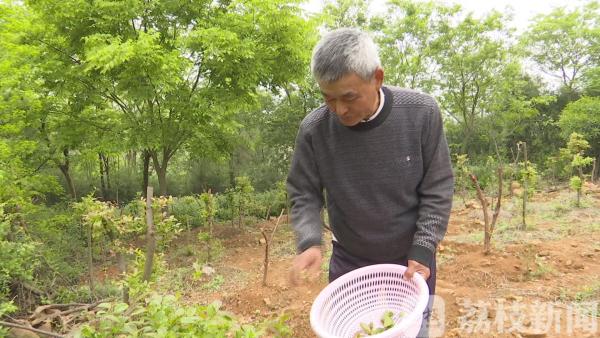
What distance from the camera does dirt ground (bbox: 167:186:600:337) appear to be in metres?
3.25

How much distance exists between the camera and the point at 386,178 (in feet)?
5.07

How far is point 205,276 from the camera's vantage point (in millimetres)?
5902

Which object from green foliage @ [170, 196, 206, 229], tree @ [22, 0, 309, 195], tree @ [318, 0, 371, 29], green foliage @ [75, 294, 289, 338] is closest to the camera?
green foliage @ [75, 294, 289, 338]

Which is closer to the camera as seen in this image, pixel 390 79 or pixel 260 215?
pixel 260 215

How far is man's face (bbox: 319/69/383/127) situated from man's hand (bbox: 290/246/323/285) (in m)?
0.48

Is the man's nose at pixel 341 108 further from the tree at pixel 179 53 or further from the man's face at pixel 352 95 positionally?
the tree at pixel 179 53

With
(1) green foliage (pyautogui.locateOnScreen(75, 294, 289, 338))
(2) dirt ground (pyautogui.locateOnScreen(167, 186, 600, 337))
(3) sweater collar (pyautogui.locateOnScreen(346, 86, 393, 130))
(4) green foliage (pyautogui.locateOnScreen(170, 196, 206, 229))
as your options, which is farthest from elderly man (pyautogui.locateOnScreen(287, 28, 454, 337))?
(4) green foliage (pyautogui.locateOnScreen(170, 196, 206, 229))

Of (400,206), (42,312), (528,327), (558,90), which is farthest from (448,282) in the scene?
(558,90)

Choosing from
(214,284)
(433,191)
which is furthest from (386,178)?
(214,284)

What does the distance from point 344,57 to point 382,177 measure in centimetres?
47

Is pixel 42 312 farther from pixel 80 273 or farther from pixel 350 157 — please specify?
pixel 80 273

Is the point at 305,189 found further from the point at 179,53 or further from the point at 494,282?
the point at 179,53

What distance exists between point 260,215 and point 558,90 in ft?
44.2

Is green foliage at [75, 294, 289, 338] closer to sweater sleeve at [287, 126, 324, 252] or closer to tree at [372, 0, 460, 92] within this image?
sweater sleeve at [287, 126, 324, 252]
